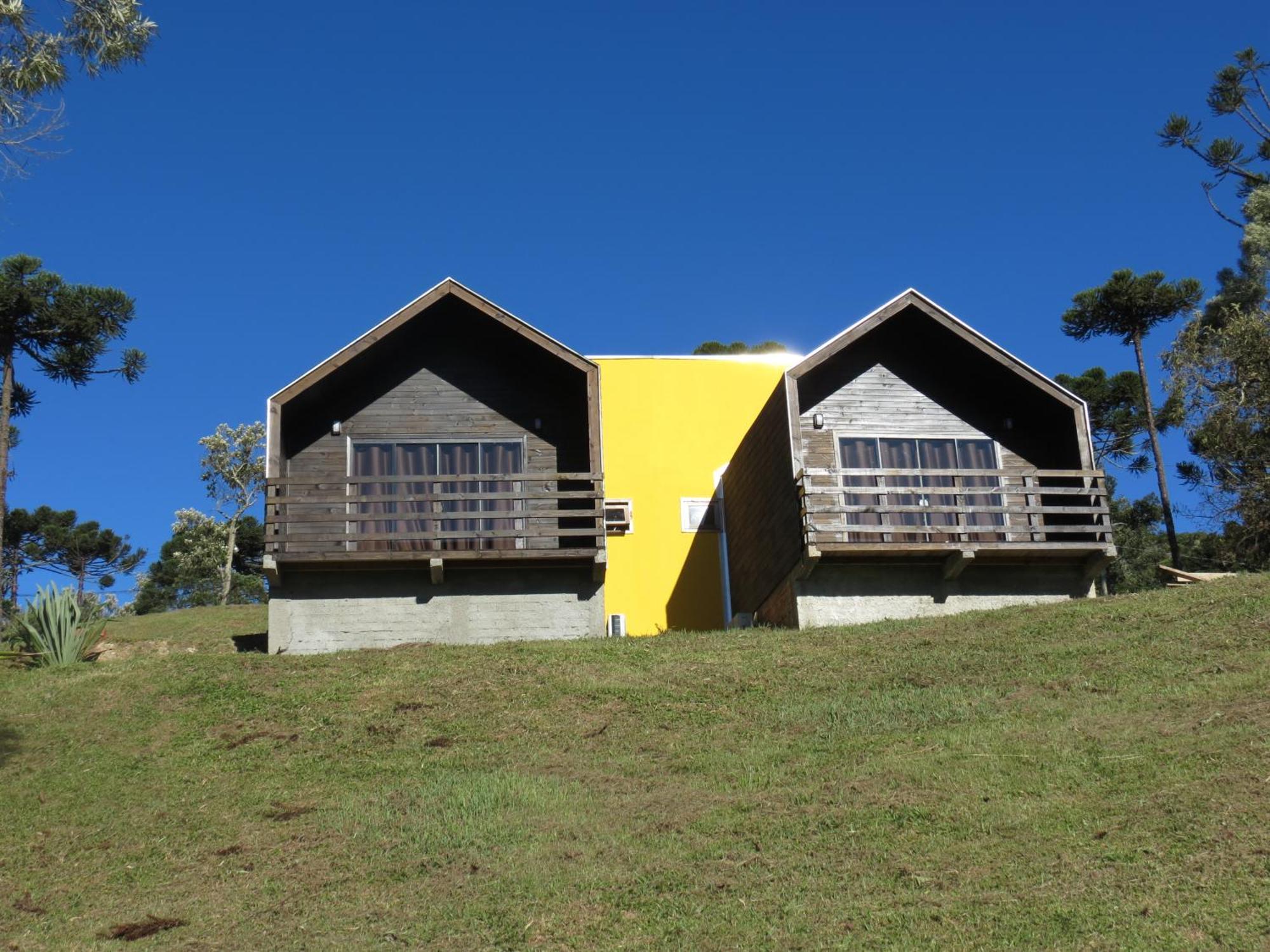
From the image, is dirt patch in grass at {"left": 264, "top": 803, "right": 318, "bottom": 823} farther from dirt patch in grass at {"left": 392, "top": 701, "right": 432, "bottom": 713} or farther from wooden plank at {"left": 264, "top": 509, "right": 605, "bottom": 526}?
wooden plank at {"left": 264, "top": 509, "right": 605, "bottom": 526}

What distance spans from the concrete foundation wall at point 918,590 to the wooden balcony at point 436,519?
3883mm

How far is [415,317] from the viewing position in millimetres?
24516

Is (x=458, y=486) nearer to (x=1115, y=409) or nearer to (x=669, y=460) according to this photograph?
(x=669, y=460)

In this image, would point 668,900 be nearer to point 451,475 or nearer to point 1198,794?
point 1198,794

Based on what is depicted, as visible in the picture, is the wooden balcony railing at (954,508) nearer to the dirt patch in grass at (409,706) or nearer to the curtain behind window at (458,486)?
the curtain behind window at (458,486)

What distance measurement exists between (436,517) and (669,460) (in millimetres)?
7213

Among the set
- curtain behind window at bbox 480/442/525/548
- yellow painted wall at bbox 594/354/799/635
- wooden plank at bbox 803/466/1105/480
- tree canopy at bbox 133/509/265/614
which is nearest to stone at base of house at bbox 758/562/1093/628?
wooden plank at bbox 803/466/1105/480

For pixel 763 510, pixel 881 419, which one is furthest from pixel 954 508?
pixel 763 510

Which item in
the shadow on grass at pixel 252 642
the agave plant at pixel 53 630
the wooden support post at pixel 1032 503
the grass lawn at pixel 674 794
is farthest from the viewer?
the shadow on grass at pixel 252 642

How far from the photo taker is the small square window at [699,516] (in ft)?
93.0

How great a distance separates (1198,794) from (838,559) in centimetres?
1142

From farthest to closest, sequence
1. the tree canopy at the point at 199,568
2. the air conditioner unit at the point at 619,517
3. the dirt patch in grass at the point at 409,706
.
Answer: the tree canopy at the point at 199,568 → the air conditioner unit at the point at 619,517 → the dirt patch in grass at the point at 409,706

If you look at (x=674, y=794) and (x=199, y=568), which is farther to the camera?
(x=199, y=568)

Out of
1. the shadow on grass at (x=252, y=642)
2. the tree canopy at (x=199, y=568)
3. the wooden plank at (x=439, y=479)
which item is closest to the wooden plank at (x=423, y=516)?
the wooden plank at (x=439, y=479)
